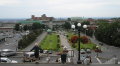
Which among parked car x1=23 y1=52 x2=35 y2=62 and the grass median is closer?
parked car x1=23 y1=52 x2=35 y2=62

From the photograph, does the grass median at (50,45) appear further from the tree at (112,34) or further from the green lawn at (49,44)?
the tree at (112,34)

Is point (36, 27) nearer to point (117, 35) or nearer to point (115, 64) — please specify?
point (117, 35)

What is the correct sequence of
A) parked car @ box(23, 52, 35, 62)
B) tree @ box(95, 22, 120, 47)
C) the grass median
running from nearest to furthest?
parked car @ box(23, 52, 35, 62), the grass median, tree @ box(95, 22, 120, 47)

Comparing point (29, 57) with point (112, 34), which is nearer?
point (29, 57)

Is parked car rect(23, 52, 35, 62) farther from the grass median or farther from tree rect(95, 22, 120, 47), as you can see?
tree rect(95, 22, 120, 47)

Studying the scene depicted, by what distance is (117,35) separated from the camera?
55.3 meters

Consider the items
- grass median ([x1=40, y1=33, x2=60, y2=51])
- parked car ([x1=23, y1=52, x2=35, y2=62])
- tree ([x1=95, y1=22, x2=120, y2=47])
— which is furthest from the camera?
tree ([x1=95, y1=22, x2=120, y2=47])

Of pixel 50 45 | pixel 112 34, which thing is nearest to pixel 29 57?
pixel 50 45

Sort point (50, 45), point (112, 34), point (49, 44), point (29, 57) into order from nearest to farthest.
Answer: point (29, 57) → point (50, 45) → point (112, 34) → point (49, 44)

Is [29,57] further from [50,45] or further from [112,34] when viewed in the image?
[112,34]

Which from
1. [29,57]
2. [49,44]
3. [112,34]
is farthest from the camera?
[49,44]

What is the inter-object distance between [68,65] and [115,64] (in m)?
2.50

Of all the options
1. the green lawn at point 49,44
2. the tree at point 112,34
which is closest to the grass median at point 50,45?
the green lawn at point 49,44

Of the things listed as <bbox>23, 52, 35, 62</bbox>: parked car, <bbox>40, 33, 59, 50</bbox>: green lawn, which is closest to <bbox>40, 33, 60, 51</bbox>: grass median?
<bbox>40, 33, 59, 50</bbox>: green lawn
